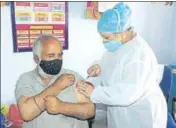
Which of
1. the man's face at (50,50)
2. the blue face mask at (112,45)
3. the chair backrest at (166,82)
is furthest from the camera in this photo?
the chair backrest at (166,82)

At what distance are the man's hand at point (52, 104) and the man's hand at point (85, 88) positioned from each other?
0.10 meters

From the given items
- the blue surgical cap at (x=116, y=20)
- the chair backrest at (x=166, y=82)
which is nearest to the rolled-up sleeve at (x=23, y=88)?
the blue surgical cap at (x=116, y=20)

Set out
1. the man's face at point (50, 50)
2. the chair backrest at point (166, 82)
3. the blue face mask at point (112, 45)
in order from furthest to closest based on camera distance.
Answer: the chair backrest at point (166, 82), the blue face mask at point (112, 45), the man's face at point (50, 50)

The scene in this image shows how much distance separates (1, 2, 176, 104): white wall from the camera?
115 centimetres

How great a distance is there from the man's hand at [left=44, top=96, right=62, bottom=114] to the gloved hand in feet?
0.66

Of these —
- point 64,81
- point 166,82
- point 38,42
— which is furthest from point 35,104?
point 166,82

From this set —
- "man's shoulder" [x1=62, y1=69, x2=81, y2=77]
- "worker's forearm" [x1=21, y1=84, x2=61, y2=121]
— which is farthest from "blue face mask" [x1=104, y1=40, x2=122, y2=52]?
"worker's forearm" [x1=21, y1=84, x2=61, y2=121]

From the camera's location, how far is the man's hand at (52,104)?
111cm

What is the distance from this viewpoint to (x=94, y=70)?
4.09 feet

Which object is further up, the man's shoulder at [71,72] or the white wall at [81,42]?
the white wall at [81,42]

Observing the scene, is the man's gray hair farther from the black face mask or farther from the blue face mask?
the blue face mask

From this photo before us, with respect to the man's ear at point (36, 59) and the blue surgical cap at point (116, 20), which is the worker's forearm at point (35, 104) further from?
the blue surgical cap at point (116, 20)

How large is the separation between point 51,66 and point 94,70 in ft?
0.75

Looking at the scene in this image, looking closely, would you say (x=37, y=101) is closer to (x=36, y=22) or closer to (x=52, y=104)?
(x=52, y=104)
